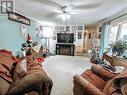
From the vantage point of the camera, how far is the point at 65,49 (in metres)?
7.83

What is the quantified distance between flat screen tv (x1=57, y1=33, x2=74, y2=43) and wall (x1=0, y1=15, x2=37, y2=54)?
3538 millimetres

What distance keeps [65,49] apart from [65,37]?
0.81 metres

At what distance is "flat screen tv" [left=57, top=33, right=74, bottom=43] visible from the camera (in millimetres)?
7667

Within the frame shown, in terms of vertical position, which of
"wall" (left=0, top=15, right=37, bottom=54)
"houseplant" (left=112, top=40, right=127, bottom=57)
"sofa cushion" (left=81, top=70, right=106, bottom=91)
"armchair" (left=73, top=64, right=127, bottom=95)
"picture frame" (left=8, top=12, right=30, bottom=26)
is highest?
"picture frame" (left=8, top=12, right=30, bottom=26)

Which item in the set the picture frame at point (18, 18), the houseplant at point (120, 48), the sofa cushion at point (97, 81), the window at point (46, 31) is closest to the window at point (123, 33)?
the houseplant at point (120, 48)

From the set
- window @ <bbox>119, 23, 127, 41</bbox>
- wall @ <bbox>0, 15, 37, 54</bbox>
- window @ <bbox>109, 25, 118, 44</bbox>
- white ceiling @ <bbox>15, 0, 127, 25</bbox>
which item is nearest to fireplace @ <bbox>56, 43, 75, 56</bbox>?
window @ <bbox>109, 25, 118, 44</bbox>

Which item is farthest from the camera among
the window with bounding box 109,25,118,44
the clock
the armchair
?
the window with bounding box 109,25,118,44

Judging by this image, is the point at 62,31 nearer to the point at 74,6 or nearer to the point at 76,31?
the point at 76,31

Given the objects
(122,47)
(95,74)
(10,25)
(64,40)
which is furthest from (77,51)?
(95,74)

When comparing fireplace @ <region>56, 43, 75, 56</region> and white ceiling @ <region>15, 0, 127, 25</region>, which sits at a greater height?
white ceiling @ <region>15, 0, 127, 25</region>

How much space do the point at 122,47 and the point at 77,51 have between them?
4301 millimetres

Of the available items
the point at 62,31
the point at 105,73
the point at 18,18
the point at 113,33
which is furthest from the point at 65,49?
the point at 105,73

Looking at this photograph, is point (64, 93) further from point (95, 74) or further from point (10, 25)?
point (10, 25)

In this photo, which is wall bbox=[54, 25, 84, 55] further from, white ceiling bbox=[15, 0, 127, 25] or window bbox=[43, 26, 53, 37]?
white ceiling bbox=[15, 0, 127, 25]
